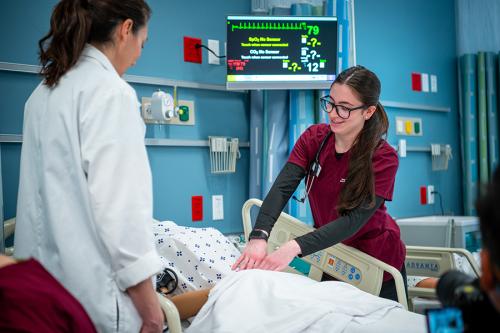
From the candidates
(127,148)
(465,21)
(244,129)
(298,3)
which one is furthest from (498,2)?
(127,148)

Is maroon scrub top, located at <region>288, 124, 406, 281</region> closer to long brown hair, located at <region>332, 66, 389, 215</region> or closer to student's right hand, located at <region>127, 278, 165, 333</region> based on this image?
long brown hair, located at <region>332, 66, 389, 215</region>

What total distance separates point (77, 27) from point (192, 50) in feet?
6.34

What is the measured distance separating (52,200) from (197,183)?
1.98m

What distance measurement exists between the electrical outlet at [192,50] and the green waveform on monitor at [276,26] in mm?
291

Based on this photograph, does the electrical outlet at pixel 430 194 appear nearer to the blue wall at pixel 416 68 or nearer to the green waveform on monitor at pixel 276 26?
the blue wall at pixel 416 68

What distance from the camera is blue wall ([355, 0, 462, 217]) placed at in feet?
13.4

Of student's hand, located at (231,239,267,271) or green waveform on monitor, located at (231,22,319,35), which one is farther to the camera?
green waveform on monitor, located at (231,22,319,35)

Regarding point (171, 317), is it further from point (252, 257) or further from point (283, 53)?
point (283, 53)

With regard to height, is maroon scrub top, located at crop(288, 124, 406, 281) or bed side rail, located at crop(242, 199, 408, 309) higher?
maroon scrub top, located at crop(288, 124, 406, 281)

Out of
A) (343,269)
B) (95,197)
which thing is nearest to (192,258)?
(343,269)

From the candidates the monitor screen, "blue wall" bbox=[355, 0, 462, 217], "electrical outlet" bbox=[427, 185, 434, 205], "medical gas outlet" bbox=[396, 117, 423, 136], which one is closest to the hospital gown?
the monitor screen

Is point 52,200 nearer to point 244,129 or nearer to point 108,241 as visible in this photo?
point 108,241

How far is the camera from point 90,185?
110 centimetres

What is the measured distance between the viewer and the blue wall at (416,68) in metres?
4.07
